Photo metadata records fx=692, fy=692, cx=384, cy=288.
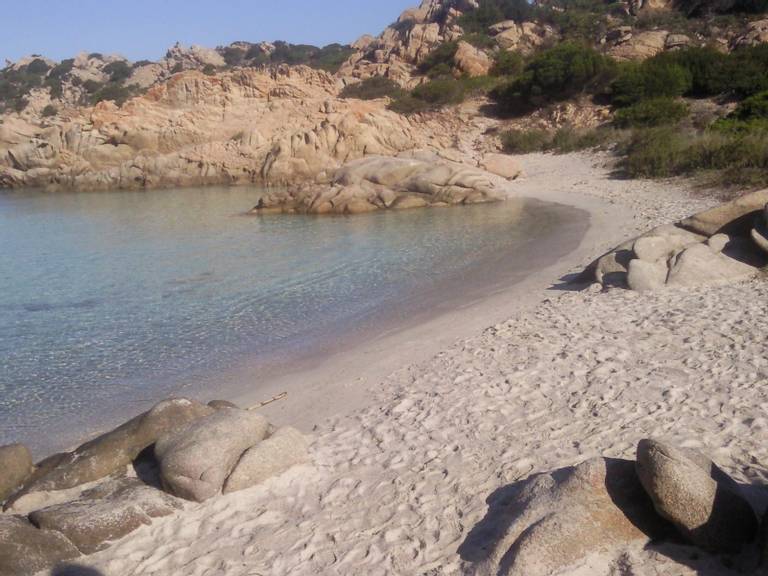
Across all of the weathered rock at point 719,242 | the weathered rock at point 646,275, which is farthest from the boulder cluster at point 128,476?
the weathered rock at point 719,242

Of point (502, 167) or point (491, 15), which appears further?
point (491, 15)

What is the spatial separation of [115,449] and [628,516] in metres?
4.03

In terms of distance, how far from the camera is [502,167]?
26312 millimetres

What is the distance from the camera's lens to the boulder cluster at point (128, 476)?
14.9 ft

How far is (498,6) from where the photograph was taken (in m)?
59.1

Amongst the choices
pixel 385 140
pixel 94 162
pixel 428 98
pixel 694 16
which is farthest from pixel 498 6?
pixel 94 162

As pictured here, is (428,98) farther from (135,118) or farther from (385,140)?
(135,118)

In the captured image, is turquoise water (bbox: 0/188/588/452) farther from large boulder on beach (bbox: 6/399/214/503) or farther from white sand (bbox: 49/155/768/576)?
white sand (bbox: 49/155/768/576)

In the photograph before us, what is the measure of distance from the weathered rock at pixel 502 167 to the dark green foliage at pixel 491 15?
30.4 m

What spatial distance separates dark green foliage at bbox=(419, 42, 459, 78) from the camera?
42.8 metres

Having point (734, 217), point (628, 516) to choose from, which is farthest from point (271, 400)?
point (734, 217)

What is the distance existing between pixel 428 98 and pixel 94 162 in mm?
18114

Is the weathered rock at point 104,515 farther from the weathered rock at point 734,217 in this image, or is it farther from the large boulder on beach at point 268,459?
the weathered rock at point 734,217

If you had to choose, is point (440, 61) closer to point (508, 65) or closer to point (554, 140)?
point (508, 65)
